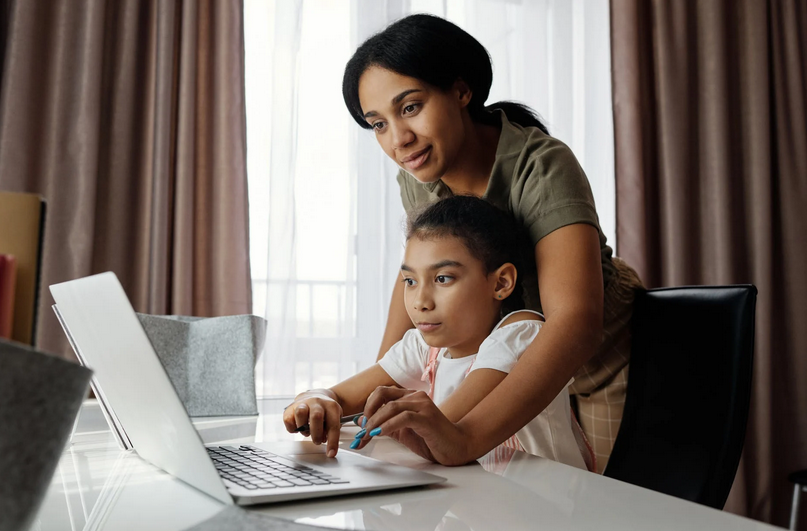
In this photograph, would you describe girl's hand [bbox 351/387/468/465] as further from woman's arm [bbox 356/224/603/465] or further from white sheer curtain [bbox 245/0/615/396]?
white sheer curtain [bbox 245/0/615/396]

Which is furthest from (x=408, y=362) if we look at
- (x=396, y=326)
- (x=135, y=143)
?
(x=135, y=143)

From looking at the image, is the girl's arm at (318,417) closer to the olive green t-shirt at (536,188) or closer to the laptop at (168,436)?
the laptop at (168,436)

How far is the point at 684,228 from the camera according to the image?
104 inches

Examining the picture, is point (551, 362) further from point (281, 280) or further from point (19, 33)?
point (19, 33)

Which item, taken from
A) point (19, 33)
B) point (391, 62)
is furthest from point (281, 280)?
point (391, 62)

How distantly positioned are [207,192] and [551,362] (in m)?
1.66

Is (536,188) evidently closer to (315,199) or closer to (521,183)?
(521,183)

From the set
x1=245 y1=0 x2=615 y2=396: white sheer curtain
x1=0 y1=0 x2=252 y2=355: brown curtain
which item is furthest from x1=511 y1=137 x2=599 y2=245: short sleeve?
x1=0 y1=0 x2=252 y2=355: brown curtain

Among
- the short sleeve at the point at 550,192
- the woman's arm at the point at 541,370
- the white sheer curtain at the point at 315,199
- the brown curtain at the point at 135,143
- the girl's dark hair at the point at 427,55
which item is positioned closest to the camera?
the woman's arm at the point at 541,370

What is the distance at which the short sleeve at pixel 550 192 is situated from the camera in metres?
0.99

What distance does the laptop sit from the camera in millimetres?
444

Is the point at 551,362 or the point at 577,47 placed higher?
the point at 577,47

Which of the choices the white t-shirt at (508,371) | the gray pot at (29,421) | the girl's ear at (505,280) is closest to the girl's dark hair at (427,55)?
the girl's ear at (505,280)

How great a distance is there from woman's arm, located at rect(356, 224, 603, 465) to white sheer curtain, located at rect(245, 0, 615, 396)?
131 centimetres
